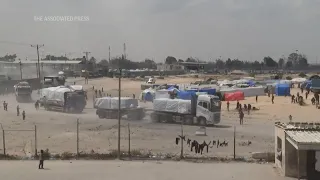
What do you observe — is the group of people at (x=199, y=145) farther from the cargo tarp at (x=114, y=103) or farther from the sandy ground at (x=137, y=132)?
the cargo tarp at (x=114, y=103)

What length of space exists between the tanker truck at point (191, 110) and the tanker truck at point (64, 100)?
13261 mm

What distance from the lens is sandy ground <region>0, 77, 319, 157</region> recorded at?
93.7 feet

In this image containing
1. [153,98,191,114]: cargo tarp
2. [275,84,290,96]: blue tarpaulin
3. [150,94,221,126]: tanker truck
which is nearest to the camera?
[150,94,221,126]: tanker truck

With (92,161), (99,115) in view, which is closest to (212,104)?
(99,115)

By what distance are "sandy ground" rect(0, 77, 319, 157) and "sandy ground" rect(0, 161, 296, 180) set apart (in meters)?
3.21

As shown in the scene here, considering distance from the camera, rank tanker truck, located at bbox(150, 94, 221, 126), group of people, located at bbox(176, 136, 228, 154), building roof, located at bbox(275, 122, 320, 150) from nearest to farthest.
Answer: building roof, located at bbox(275, 122, 320, 150) → group of people, located at bbox(176, 136, 228, 154) → tanker truck, located at bbox(150, 94, 221, 126)

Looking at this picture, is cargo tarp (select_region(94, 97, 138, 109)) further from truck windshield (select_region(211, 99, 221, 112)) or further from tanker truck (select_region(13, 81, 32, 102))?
tanker truck (select_region(13, 81, 32, 102))

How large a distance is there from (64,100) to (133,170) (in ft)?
101

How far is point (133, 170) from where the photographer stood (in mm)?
22453

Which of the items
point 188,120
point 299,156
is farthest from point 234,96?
point 299,156

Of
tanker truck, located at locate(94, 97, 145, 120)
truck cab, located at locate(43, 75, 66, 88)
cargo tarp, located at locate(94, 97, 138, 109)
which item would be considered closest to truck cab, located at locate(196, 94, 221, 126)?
tanker truck, located at locate(94, 97, 145, 120)

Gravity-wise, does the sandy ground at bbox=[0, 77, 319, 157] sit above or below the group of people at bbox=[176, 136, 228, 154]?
below

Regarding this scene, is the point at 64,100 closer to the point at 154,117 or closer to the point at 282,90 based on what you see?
the point at 154,117

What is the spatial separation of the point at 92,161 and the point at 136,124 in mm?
15028
